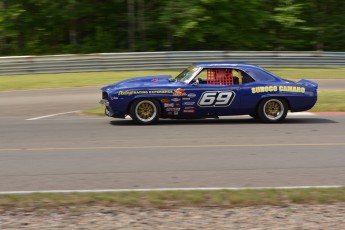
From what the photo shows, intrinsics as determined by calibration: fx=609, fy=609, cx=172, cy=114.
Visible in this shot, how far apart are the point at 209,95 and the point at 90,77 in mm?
11449

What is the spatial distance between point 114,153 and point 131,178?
6.70 feet

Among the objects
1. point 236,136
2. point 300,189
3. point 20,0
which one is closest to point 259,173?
point 300,189

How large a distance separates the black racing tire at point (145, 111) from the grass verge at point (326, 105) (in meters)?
2.44

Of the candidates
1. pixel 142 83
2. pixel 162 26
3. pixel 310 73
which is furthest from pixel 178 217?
pixel 162 26

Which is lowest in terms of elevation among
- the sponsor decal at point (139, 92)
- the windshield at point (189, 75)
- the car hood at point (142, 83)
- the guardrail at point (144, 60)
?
the sponsor decal at point (139, 92)

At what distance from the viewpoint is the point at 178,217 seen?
6.25 m

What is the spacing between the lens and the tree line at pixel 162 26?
30250 millimetres

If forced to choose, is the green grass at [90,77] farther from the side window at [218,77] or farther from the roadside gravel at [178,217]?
the roadside gravel at [178,217]

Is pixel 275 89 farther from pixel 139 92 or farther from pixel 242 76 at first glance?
pixel 139 92

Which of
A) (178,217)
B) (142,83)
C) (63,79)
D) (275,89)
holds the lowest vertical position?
(178,217)

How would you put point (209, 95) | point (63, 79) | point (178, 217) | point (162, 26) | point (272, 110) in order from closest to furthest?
point (178, 217) → point (209, 95) → point (272, 110) → point (63, 79) → point (162, 26)

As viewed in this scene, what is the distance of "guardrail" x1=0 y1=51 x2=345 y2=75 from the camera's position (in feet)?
84.2

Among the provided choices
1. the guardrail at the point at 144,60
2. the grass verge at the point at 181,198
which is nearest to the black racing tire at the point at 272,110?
the grass verge at the point at 181,198

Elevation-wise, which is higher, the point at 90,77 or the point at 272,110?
the point at 90,77
